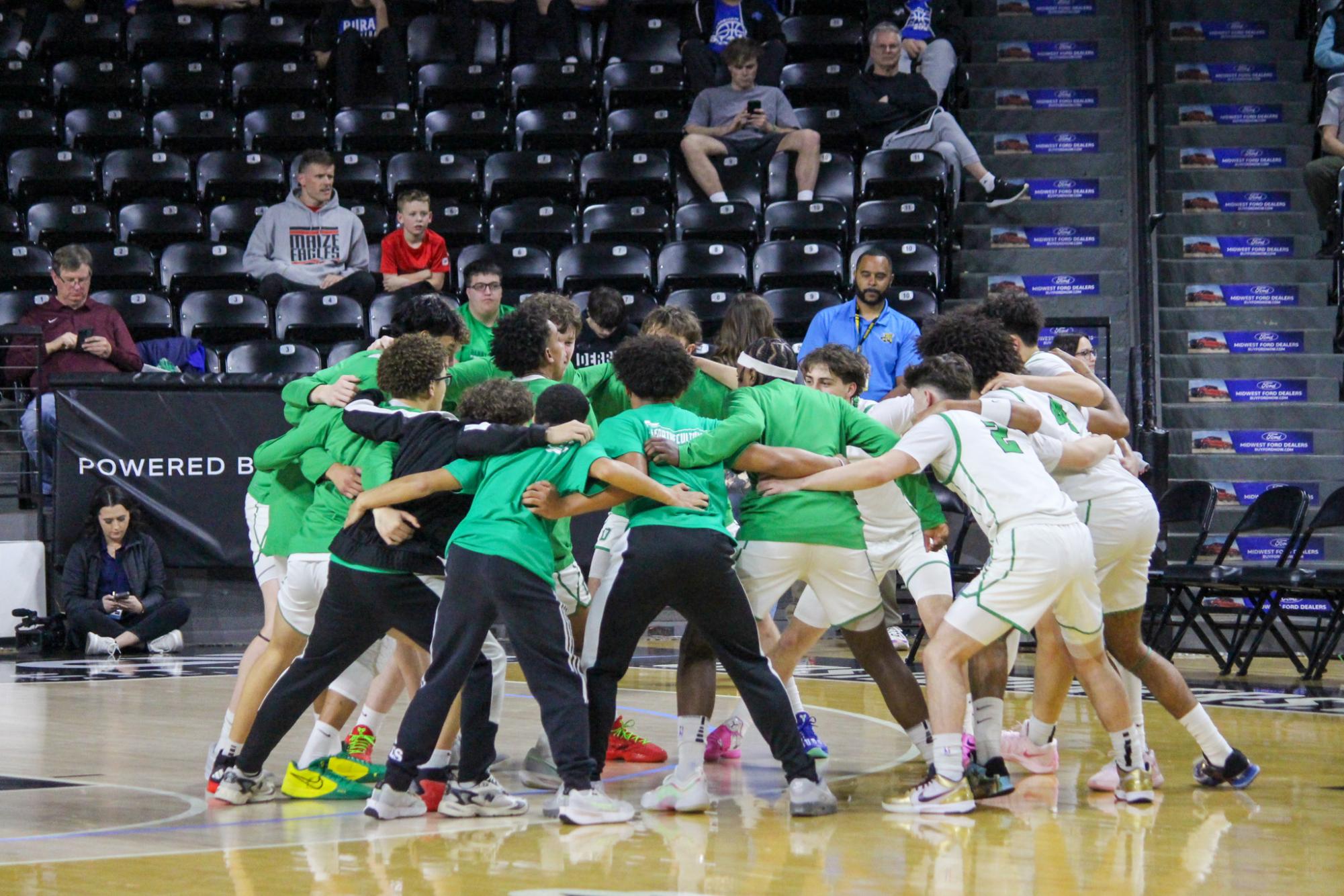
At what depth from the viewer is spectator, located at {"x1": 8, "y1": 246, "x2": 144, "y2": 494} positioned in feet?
34.5

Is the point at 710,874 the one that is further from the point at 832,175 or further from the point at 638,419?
the point at 832,175

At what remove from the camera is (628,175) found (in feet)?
42.3

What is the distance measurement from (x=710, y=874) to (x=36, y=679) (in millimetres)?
6034

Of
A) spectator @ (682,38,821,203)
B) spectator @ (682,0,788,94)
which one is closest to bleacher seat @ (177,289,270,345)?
spectator @ (682,38,821,203)

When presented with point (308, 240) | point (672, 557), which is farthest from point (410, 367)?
point (308, 240)

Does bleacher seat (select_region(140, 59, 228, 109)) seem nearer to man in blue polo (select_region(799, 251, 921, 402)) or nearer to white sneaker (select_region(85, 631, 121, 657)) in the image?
white sneaker (select_region(85, 631, 121, 657))

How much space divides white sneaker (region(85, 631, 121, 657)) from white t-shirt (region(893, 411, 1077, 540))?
652cm

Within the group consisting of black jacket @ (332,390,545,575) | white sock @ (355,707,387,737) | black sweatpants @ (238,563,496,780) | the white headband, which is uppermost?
the white headband

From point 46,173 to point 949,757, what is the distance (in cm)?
1025

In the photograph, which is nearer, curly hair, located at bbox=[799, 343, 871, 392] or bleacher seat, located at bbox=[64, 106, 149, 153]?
curly hair, located at bbox=[799, 343, 871, 392]

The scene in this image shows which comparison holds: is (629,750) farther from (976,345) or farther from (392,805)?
(976,345)

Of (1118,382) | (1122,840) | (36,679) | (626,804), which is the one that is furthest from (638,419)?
(1118,382)

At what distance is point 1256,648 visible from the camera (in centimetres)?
1004

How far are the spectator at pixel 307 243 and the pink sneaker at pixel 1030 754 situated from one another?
22.7 ft
